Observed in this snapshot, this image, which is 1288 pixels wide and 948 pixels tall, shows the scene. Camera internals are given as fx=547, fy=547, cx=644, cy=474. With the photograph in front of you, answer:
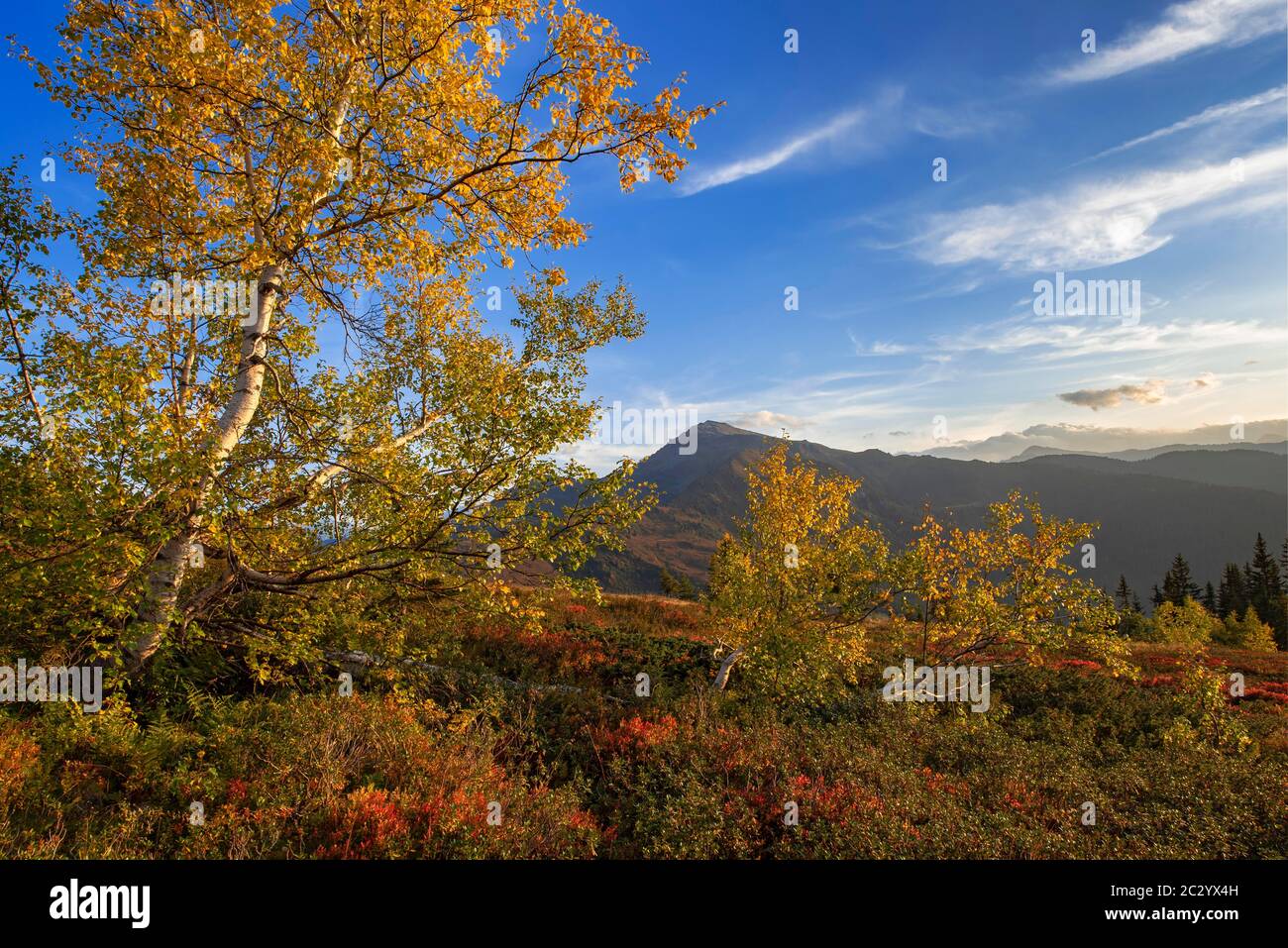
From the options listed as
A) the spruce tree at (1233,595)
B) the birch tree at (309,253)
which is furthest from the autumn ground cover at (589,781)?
the spruce tree at (1233,595)

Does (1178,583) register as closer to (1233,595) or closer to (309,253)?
(1233,595)

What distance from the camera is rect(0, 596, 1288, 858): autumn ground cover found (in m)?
6.30

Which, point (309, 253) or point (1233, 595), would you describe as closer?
point (309, 253)

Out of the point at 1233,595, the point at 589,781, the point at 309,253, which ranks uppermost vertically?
the point at 309,253

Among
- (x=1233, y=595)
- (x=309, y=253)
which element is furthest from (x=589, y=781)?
(x=1233, y=595)

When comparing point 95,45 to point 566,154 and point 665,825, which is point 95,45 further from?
point 665,825

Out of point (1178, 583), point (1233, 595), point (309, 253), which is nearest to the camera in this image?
point (309, 253)

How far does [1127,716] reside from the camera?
680 inches

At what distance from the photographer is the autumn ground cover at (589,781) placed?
6297 mm

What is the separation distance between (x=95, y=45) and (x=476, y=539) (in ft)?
24.2

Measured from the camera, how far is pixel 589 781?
9.58 metres

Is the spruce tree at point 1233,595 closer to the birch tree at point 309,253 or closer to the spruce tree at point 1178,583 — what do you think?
the spruce tree at point 1178,583

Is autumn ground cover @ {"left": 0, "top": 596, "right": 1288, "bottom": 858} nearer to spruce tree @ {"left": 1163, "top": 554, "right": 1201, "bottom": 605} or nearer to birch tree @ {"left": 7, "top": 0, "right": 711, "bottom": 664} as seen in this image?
birch tree @ {"left": 7, "top": 0, "right": 711, "bottom": 664}

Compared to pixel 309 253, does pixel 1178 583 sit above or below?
below
